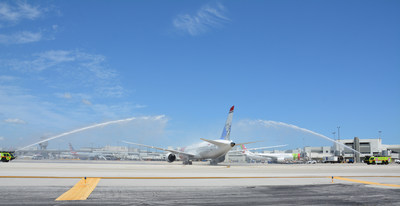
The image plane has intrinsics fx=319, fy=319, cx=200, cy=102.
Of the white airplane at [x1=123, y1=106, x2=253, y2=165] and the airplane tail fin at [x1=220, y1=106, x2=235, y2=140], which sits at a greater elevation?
the airplane tail fin at [x1=220, y1=106, x2=235, y2=140]

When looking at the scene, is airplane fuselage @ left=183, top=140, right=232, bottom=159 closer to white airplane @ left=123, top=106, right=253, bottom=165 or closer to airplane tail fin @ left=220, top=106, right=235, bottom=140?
white airplane @ left=123, top=106, right=253, bottom=165

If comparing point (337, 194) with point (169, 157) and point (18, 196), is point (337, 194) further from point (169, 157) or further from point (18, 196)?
point (169, 157)

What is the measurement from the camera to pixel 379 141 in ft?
606

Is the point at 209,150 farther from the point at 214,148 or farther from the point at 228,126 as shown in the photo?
the point at 228,126

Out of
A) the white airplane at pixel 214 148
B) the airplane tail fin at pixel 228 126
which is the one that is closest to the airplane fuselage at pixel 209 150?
the white airplane at pixel 214 148

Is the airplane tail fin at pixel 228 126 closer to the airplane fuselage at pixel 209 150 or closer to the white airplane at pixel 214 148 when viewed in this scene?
the white airplane at pixel 214 148

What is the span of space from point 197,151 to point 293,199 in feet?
190

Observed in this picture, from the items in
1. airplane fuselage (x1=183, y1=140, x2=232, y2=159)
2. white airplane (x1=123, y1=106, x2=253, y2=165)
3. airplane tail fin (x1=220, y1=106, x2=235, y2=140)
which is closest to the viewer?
white airplane (x1=123, y1=106, x2=253, y2=165)

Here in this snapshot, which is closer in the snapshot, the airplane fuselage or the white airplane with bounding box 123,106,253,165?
the white airplane with bounding box 123,106,253,165

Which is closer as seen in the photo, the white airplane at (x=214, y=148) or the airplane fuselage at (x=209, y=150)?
the white airplane at (x=214, y=148)

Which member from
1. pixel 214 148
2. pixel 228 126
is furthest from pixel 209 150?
pixel 228 126

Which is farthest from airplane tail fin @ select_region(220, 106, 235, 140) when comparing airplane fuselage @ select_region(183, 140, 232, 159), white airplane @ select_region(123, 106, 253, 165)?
airplane fuselage @ select_region(183, 140, 232, 159)

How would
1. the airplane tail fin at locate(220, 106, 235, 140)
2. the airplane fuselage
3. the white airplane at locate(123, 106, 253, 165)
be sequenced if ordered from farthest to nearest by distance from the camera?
the airplane tail fin at locate(220, 106, 235, 140), the airplane fuselage, the white airplane at locate(123, 106, 253, 165)

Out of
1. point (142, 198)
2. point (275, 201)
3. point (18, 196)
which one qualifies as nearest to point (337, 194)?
point (275, 201)
